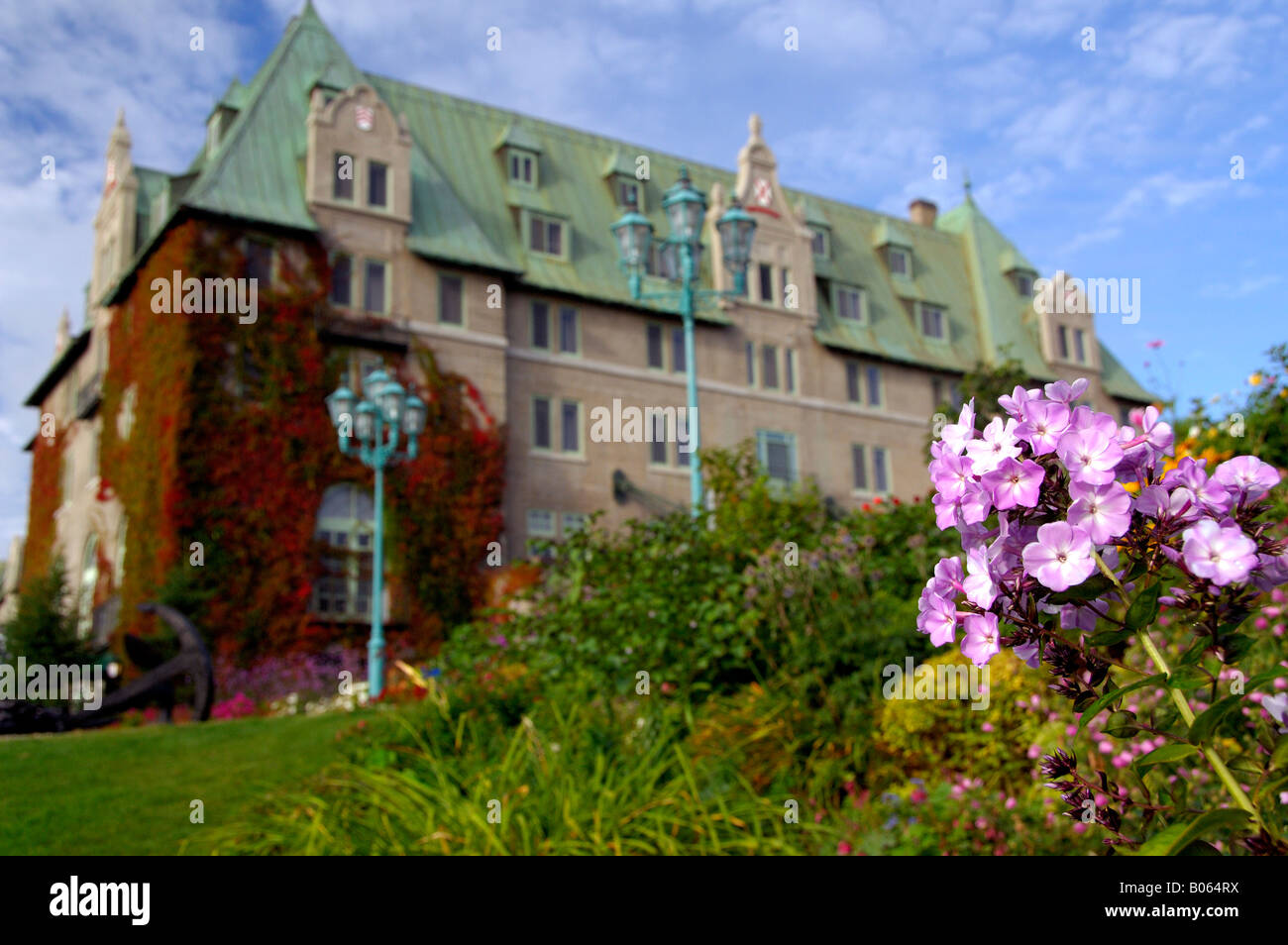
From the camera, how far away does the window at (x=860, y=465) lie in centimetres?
3547

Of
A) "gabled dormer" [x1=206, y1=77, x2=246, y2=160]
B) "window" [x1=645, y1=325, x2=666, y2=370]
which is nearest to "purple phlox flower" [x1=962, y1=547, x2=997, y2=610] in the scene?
"window" [x1=645, y1=325, x2=666, y2=370]

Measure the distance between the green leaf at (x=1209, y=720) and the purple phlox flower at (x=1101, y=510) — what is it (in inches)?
14.3

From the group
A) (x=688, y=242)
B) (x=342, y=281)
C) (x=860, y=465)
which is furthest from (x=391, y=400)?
(x=860, y=465)

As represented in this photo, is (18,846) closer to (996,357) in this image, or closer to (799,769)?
(799,769)

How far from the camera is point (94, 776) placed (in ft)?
31.1

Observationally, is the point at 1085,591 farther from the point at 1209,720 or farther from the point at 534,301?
the point at 534,301

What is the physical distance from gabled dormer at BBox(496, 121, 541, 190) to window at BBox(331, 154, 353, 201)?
5.74 metres

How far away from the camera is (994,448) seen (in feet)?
7.29

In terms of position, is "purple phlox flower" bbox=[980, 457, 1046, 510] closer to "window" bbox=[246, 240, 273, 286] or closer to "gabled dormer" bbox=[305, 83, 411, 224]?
"window" bbox=[246, 240, 273, 286]

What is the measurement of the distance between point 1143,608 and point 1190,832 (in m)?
0.40

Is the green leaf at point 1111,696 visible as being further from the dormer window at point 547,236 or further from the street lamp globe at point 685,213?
the dormer window at point 547,236

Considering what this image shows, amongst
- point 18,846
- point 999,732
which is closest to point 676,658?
point 999,732

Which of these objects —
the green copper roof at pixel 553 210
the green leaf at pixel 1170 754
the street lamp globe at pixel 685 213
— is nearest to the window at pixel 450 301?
the green copper roof at pixel 553 210
